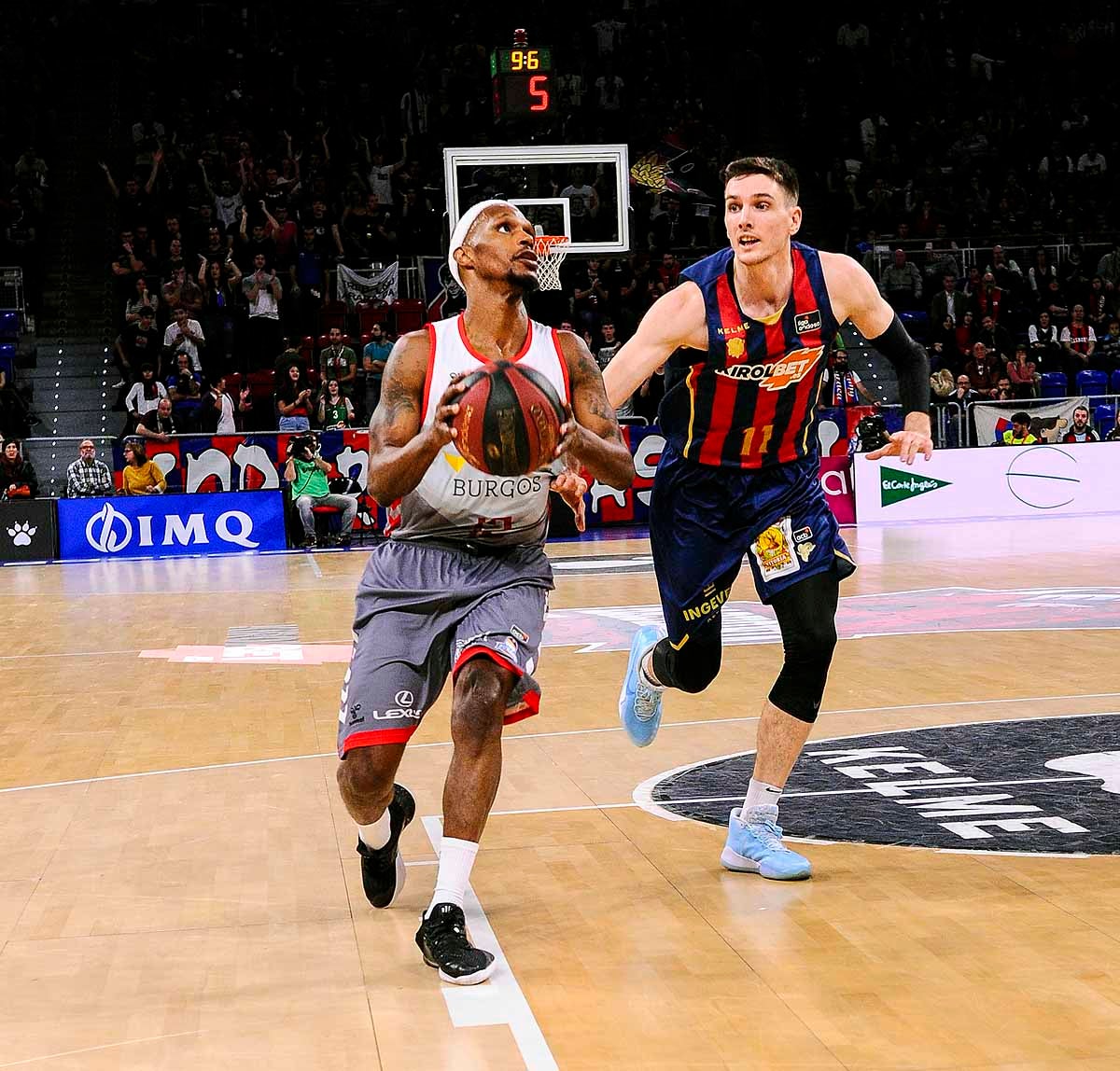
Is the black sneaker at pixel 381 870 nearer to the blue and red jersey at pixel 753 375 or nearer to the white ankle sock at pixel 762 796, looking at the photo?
the white ankle sock at pixel 762 796

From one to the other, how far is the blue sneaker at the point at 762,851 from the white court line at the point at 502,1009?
986 mm

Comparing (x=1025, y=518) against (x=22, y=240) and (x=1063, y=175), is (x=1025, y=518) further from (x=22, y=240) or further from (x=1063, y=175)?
(x=22, y=240)

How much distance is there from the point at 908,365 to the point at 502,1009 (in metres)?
2.73

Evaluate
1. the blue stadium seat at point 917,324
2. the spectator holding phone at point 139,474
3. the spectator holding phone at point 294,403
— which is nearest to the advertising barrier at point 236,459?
the spectator holding phone at point 139,474

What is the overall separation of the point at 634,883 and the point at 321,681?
4.67 m

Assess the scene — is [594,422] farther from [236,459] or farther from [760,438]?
[236,459]

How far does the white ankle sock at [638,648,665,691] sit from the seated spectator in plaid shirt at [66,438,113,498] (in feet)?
48.4

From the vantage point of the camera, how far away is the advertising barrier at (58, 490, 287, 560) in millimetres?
18875

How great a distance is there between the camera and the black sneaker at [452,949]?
367cm

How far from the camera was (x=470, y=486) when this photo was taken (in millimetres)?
4219

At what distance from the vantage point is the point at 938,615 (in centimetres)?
1091

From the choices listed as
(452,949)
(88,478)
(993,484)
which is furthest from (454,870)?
(993,484)

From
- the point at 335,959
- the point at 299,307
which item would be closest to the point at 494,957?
the point at 335,959

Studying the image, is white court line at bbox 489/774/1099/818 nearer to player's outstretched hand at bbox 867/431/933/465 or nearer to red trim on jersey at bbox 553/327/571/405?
player's outstretched hand at bbox 867/431/933/465
